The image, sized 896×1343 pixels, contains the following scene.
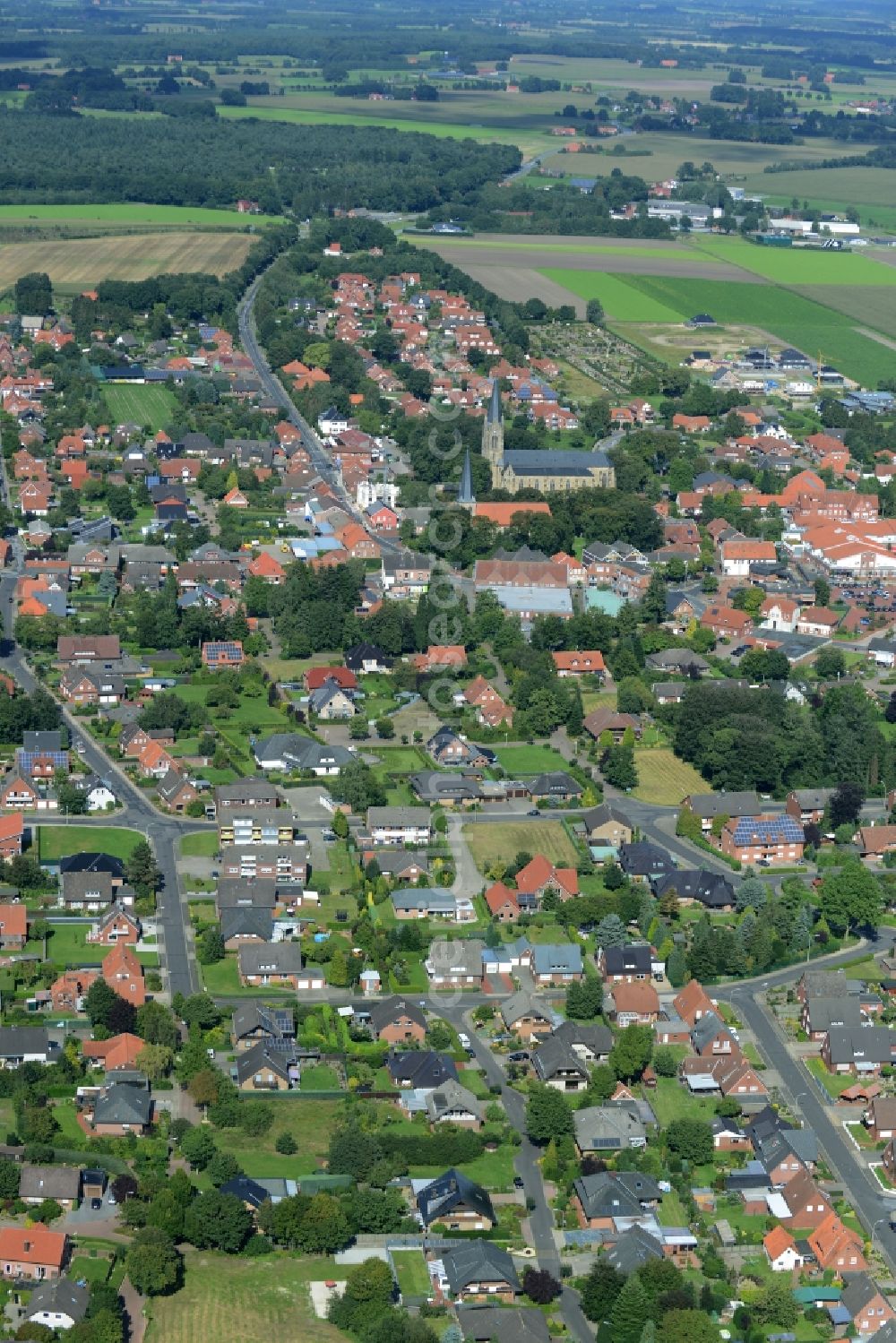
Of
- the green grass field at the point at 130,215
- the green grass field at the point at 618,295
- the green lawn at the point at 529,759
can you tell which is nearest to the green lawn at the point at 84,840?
the green lawn at the point at 529,759

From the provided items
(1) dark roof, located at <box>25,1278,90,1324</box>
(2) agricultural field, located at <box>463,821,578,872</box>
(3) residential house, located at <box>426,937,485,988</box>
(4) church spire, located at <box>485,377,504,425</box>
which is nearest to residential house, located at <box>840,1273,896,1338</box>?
(1) dark roof, located at <box>25,1278,90,1324</box>

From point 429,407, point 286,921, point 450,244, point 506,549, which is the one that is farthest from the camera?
point 450,244

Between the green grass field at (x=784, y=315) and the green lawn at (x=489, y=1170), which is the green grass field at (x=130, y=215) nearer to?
the green grass field at (x=784, y=315)

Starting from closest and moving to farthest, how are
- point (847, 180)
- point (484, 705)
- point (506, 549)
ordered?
point (484, 705) < point (506, 549) < point (847, 180)

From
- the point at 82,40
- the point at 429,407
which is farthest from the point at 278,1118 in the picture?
the point at 82,40

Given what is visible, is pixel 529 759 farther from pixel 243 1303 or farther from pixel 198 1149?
pixel 243 1303

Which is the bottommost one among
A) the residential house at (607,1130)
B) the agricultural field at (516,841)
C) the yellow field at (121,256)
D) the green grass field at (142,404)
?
the yellow field at (121,256)

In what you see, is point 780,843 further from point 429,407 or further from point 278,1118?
point 429,407
